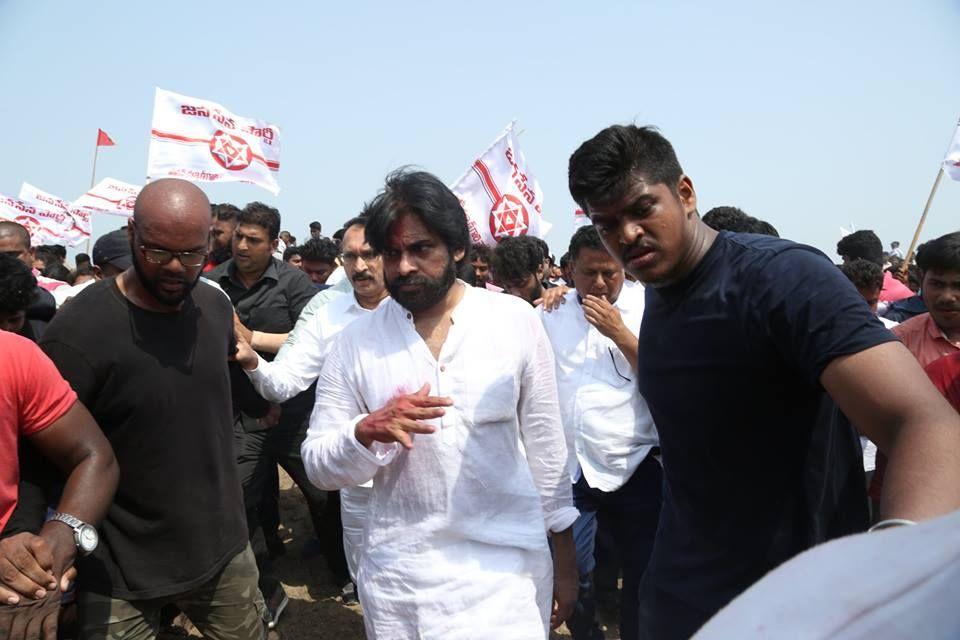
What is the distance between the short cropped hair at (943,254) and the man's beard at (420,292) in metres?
2.45

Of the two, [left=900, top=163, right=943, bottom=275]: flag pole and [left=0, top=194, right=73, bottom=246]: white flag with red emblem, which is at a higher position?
[left=900, top=163, right=943, bottom=275]: flag pole

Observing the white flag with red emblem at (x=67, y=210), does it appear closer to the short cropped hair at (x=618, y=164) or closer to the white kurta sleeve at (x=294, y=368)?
the white kurta sleeve at (x=294, y=368)

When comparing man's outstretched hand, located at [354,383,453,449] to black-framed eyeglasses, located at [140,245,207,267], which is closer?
man's outstretched hand, located at [354,383,453,449]

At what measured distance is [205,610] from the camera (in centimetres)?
264

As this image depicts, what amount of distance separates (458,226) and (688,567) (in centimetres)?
122

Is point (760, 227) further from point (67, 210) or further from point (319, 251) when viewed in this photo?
point (67, 210)

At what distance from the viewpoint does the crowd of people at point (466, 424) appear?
1.55m

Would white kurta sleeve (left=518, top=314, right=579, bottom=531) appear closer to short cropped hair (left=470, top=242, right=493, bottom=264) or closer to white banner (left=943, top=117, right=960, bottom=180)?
short cropped hair (left=470, top=242, right=493, bottom=264)

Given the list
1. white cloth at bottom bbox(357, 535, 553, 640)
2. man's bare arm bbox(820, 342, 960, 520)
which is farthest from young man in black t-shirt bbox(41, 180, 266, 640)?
man's bare arm bbox(820, 342, 960, 520)

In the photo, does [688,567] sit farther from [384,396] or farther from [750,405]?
[384,396]

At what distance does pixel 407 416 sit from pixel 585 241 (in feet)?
6.01

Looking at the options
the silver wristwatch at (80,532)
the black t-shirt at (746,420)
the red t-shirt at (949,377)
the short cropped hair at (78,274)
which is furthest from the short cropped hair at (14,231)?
the red t-shirt at (949,377)

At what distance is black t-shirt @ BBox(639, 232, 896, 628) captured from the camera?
1.50m

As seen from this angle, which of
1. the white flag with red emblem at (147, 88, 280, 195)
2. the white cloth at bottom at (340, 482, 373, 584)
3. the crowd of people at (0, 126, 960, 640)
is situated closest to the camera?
the crowd of people at (0, 126, 960, 640)
